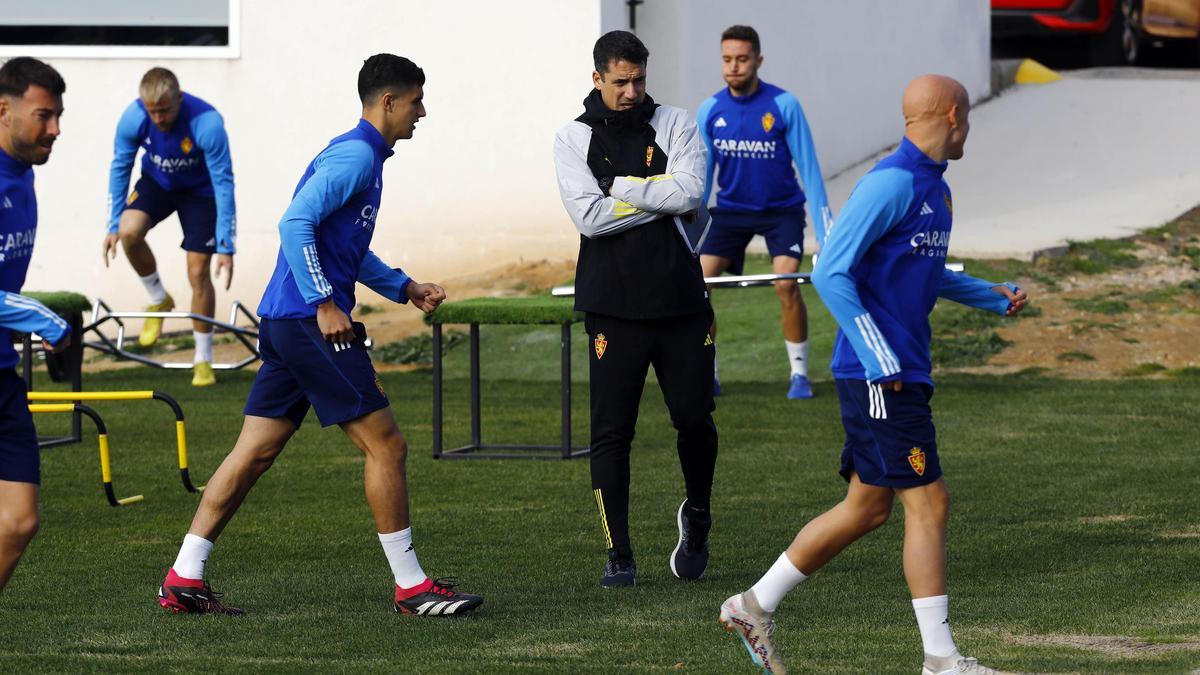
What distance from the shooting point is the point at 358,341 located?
21.0 ft

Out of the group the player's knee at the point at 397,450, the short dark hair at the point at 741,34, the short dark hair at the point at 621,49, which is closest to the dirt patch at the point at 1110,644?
the player's knee at the point at 397,450

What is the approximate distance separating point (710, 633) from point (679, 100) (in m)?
11.9

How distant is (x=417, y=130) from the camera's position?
16.9 meters

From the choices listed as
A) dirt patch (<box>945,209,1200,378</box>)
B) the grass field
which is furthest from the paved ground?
the grass field

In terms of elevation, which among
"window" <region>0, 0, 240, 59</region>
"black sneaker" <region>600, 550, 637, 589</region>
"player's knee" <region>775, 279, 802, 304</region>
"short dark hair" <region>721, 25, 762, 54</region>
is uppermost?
"window" <region>0, 0, 240, 59</region>

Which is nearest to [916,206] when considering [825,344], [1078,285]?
[825,344]

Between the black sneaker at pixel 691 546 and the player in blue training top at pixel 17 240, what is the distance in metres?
2.50

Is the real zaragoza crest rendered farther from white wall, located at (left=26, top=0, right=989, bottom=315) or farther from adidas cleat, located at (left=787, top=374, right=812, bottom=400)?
white wall, located at (left=26, top=0, right=989, bottom=315)

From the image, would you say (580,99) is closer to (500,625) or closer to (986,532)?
(986,532)

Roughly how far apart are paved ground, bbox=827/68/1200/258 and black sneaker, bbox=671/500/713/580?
9.90 meters

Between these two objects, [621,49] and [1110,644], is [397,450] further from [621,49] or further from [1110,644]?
[1110,644]

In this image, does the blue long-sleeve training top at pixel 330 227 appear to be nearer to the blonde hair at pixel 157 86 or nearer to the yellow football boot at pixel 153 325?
the blonde hair at pixel 157 86

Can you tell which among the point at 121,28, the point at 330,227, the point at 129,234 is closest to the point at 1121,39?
the point at 121,28

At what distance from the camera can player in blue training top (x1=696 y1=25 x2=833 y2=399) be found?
38.2 ft
